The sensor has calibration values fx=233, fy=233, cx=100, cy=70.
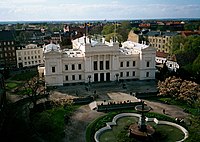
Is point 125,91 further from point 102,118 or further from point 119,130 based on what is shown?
point 119,130

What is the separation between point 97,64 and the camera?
203ft

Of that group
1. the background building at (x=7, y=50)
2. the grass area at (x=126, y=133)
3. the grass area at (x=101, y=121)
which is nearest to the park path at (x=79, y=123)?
the grass area at (x=101, y=121)

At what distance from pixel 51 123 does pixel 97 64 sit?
87.3 ft

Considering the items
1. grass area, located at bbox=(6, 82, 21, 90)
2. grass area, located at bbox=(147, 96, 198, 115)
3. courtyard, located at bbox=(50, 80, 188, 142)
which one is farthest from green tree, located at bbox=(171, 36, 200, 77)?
grass area, located at bbox=(6, 82, 21, 90)

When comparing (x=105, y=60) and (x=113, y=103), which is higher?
(x=105, y=60)

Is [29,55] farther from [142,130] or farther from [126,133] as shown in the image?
[142,130]

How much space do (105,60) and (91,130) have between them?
2772 cm

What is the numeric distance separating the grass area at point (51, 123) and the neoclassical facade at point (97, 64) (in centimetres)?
1602

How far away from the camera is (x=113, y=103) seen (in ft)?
157

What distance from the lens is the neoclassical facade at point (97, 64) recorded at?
5947 centimetres

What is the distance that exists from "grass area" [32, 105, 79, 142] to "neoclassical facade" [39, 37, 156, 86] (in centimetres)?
1602

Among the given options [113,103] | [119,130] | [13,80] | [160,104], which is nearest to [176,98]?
[160,104]

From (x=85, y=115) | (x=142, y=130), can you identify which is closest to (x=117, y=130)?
(x=142, y=130)

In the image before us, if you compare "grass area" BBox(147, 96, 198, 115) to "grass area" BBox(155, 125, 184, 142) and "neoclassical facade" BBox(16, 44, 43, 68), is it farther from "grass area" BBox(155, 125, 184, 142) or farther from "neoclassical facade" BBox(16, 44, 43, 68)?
"neoclassical facade" BBox(16, 44, 43, 68)
